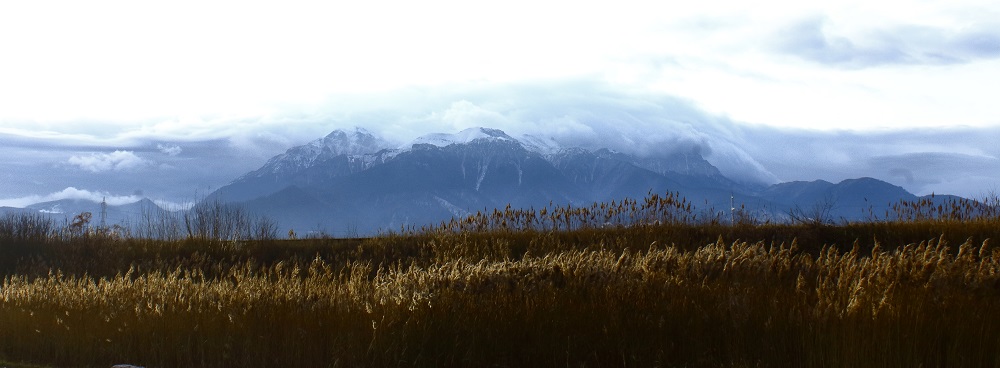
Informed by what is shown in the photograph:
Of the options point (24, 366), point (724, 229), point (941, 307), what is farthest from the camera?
point (724, 229)

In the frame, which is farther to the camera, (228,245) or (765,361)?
(228,245)

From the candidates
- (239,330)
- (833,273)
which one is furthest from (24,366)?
(833,273)

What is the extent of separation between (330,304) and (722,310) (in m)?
5.58

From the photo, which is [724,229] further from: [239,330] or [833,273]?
[239,330]

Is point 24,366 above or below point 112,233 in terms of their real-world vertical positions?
below

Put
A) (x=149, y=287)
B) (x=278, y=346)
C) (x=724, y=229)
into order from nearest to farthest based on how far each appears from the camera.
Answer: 1. (x=278, y=346)
2. (x=149, y=287)
3. (x=724, y=229)

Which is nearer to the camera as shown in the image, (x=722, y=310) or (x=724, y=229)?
(x=722, y=310)

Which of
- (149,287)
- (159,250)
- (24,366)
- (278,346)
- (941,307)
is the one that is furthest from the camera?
(159,250)

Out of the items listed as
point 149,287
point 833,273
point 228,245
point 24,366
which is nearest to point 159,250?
point 228,245

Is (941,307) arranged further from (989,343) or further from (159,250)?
(159,250)

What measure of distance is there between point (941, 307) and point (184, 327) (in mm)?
10162

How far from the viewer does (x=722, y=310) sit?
10852 millimetres

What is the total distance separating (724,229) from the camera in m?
23.5

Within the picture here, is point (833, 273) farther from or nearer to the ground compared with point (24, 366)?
farther from the ground
